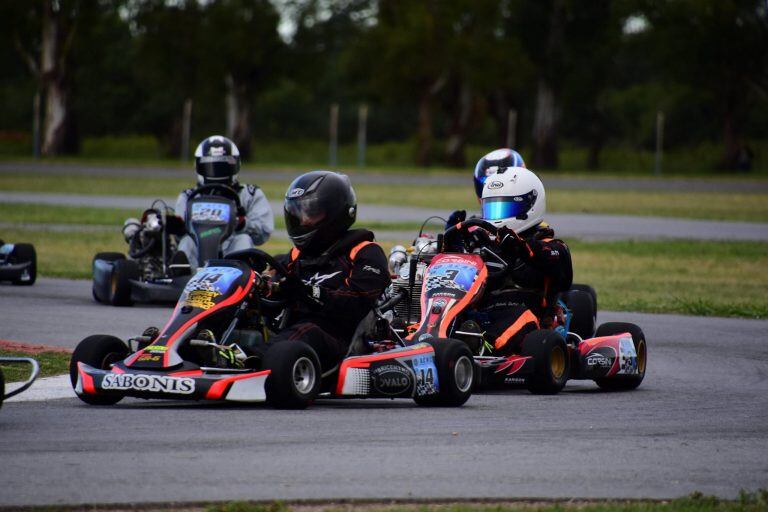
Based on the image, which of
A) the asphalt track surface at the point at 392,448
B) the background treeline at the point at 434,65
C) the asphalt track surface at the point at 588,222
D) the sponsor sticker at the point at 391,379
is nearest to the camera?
the asphalt track surface at the point at 392,448

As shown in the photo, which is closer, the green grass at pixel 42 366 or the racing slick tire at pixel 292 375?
the racing slick tire at pixel 292 375

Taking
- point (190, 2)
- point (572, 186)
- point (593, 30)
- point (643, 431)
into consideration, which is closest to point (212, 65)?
point (190, 2)

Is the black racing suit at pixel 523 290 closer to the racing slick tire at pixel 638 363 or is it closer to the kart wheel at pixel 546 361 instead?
the kart wheel at pixel 546 361

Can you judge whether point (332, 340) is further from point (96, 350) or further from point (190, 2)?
point (190, 2)

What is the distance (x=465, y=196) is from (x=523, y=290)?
2313 cm

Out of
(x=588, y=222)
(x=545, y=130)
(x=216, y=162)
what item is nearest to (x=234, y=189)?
(x=216, y=162)

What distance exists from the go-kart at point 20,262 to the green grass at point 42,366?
520 cm

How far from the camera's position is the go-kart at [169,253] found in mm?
12266

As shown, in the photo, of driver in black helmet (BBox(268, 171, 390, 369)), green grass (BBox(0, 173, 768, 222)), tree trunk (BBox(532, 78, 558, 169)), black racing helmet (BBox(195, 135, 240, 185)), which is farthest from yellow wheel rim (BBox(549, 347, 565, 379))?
tree trunk (BBox(532, 78, 558, 169))

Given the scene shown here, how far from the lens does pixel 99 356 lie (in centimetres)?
693

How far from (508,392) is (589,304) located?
1.57 meters

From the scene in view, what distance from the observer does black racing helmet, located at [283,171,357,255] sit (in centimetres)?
739

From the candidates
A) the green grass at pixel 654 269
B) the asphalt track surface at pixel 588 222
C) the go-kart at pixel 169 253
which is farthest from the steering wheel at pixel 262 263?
the asphalt track surface at pixel 588 222

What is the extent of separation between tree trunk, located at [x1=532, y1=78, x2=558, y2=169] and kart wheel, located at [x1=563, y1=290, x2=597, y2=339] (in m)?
41.2
